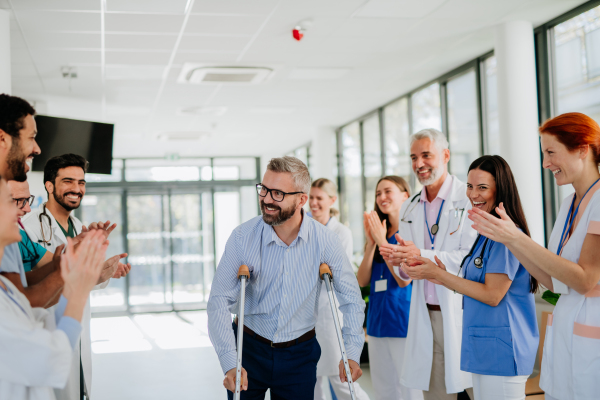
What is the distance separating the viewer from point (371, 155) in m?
10.0

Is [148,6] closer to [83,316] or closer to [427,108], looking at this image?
[83,316]

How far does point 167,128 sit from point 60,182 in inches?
281

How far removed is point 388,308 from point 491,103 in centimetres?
375

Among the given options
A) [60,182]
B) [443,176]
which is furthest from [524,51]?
[60,182]

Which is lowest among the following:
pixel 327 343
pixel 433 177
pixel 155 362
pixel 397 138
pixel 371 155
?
pixel 155 362

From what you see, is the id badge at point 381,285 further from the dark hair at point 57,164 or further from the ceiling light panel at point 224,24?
the ceiling light panel at point 224,24

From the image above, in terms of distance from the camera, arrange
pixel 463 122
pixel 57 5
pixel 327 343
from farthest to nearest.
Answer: pixel 463 122 < pixel 57 5 < pixel 327 343

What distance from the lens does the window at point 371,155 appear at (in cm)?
973

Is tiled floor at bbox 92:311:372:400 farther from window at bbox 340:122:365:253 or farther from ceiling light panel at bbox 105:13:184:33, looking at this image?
ceiling light panel at bbox 105:13:184:33

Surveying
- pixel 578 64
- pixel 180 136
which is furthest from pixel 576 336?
pixel 180 136

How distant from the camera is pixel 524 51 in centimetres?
540

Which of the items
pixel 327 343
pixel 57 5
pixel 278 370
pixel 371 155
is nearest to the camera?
pixel 278 370

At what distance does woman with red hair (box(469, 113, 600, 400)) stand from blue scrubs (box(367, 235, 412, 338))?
4.68 ft

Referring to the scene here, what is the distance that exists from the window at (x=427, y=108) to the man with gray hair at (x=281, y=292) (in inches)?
211
